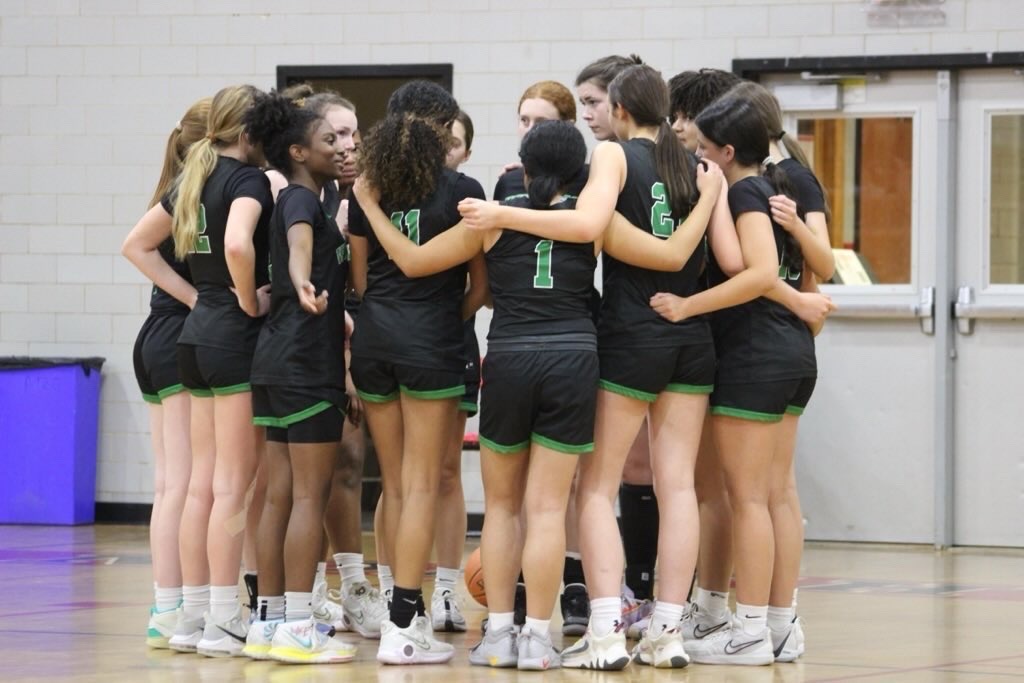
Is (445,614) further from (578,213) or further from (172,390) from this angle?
(578,213)

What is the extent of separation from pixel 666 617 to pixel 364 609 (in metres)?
1.22

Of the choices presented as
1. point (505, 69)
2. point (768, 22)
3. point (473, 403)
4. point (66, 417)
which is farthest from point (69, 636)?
point (768, 22)

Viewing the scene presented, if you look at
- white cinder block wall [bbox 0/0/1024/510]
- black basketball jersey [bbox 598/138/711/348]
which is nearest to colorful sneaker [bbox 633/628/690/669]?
black basketball jersey [bbox 598/138/711/348]

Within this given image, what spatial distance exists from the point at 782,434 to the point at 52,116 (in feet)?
20.0

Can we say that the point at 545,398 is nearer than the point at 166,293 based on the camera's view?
Yes

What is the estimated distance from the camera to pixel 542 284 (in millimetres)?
4863

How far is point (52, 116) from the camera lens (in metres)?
9.75

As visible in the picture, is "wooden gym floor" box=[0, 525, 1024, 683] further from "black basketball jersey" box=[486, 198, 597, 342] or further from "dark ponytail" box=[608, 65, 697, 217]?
"dark ponytail" box=[608, 65, 697, 217]

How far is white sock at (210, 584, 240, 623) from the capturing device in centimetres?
519

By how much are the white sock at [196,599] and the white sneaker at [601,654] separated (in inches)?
49.1

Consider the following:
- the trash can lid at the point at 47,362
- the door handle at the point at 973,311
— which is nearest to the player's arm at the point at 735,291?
the door handle at the point at 973,311

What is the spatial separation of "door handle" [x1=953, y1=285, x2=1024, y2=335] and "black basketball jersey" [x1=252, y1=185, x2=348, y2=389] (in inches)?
182

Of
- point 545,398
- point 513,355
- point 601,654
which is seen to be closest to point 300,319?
point 513,355

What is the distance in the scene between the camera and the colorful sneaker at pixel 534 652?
4801 mm
